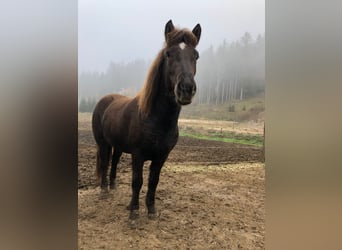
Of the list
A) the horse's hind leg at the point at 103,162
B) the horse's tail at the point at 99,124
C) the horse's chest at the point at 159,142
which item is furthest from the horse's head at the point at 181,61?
the horse's hind leg at the point at 103,162

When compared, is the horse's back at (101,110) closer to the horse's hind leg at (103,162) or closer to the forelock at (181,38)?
the horse's hind leg at (103,162)

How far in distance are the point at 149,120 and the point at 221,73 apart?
451mm

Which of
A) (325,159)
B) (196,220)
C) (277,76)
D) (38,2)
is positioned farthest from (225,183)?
(38,2)

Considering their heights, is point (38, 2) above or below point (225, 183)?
above

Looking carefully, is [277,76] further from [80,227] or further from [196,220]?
[80,227]

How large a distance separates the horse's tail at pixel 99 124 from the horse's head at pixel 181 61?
1.14ft

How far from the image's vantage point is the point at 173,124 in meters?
1.58

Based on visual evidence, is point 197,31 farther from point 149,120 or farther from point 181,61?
point 149,120

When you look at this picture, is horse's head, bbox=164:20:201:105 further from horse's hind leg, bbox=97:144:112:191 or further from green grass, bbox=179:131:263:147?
horse's hind leg, bbox=97:144:112:191

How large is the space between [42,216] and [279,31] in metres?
1.54

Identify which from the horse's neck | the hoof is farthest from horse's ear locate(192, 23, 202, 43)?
the hoof

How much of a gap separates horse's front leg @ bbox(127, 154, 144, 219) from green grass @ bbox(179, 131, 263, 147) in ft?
0.86

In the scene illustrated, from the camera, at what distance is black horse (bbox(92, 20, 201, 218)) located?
1534 millimetres

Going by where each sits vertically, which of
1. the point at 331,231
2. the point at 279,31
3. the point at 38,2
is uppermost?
the point at 38,2
